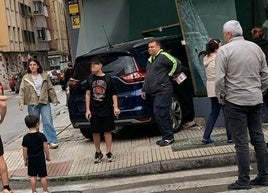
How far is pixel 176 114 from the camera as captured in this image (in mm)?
9836

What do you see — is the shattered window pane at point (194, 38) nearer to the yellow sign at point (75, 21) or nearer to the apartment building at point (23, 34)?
the yellow sign at point (75, 21)

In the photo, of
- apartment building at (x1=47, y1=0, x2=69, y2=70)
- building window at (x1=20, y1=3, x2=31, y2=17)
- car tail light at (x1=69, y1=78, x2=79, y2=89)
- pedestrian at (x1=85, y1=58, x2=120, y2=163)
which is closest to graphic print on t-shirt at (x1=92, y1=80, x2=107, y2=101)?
pedestrian at (x1=85, y1=58, x2=120, y2=163)

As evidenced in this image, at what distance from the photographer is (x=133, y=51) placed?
31.7ft

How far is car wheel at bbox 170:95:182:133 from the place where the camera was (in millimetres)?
9727

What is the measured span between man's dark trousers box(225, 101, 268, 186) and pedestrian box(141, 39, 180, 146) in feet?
8.78

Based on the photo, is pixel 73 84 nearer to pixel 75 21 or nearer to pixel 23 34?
pixel 75 21

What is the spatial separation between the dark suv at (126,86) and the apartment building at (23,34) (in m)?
43.1

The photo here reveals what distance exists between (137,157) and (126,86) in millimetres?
1595

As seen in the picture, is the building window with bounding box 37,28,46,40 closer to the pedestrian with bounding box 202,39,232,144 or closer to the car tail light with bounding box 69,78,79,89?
the car tail light with bounding box 69,78,79,89

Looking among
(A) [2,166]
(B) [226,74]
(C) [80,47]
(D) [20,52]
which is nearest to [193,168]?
(B) [226,74]

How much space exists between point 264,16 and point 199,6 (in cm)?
128

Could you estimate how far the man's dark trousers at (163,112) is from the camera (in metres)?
8.61

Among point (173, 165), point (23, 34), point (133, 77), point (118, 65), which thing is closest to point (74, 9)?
point (118, 65)

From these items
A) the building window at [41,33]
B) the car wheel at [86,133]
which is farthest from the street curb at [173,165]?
the building window at [41,33]
